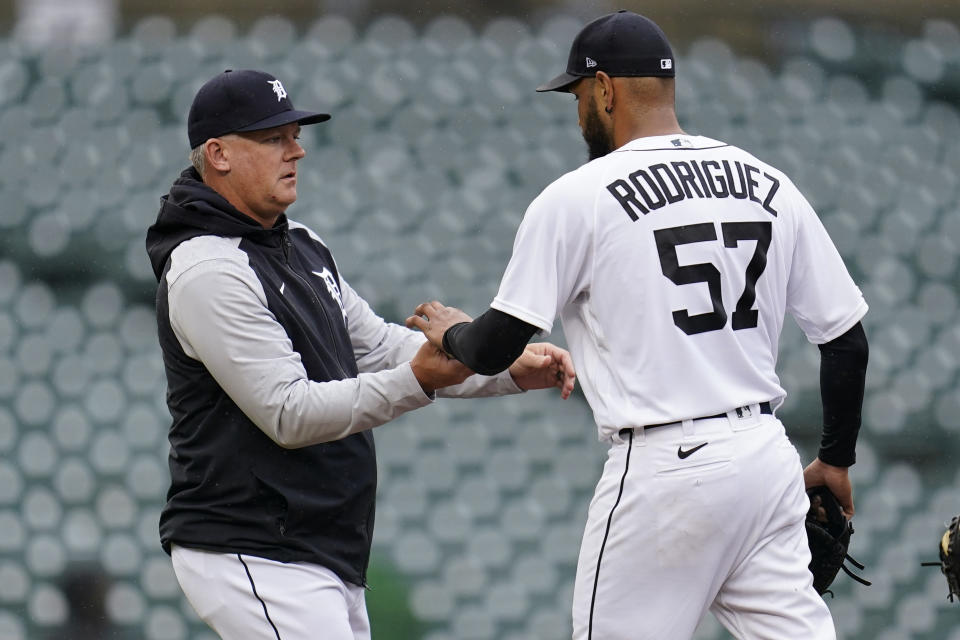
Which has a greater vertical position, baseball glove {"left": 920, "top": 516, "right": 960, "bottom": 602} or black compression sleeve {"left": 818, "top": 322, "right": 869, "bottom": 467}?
black compression sleeve {"left": 818, "top": 322, "right": 869, "bottom": 467}

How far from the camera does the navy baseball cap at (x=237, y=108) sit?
3.15m

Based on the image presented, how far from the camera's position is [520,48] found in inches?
205

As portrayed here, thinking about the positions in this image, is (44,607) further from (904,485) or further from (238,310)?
(904,485)

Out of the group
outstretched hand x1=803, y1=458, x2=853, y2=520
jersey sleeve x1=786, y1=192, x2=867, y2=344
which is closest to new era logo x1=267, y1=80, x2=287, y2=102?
jersey sleeve x1=786, y1=192, x2=867, y2=344

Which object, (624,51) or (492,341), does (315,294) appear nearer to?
(492,341)

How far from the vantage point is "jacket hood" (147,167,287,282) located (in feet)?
10.0

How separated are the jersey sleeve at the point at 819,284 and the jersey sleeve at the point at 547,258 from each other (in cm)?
53

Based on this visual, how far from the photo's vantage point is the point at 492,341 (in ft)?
9.53

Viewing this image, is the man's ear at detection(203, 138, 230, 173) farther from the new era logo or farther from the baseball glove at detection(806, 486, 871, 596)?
the baseball glove at detection(806, 486, 871, 596)

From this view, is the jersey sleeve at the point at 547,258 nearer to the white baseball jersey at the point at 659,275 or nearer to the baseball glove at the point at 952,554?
the white baseball jersey at the point at 659,275

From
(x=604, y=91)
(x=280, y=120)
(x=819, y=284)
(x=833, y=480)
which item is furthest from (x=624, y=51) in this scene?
(x=833, y=480)

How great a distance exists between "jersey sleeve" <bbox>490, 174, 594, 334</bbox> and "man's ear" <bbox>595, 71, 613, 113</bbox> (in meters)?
0.26

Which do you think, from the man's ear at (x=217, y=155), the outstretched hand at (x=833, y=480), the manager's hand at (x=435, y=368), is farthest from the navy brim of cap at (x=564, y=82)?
the outstretched hand at (x=833, y=480)

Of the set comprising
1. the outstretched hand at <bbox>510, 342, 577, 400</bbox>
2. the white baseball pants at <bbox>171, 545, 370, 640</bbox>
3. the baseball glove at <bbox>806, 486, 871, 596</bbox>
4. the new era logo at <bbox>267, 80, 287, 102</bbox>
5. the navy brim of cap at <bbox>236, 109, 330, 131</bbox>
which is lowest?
the baseball glove at <bbox>806, 486, 871, 596</bbox>
